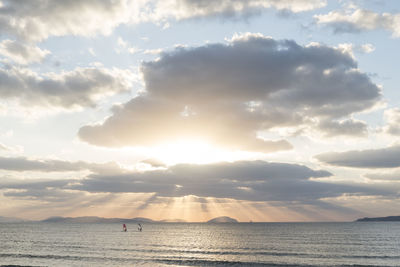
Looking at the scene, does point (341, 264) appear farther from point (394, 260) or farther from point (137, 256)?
point (137, 256)

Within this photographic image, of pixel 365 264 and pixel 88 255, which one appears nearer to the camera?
pixel 365 264

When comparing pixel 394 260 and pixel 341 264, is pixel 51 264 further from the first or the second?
pixel 394 260

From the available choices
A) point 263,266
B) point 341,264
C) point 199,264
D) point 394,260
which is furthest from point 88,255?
point 394,260

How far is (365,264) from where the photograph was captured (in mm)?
60719

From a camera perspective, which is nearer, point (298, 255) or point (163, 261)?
point (163, 261)

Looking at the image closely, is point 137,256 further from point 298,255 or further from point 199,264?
point 298,255

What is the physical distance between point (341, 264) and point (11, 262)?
60465 millimetres

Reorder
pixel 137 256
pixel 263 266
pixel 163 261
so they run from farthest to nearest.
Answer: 1. pixel 137 256
2. pixel 163 261
3. pixel 263 266

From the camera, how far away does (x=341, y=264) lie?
60.2 meters

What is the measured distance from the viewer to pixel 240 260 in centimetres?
6625

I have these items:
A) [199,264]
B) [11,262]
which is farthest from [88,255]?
[199,264]

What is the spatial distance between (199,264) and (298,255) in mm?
24208

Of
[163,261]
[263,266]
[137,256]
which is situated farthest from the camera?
[137,256]

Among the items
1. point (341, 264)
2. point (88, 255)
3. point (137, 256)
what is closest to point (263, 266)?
point (341, 264)
